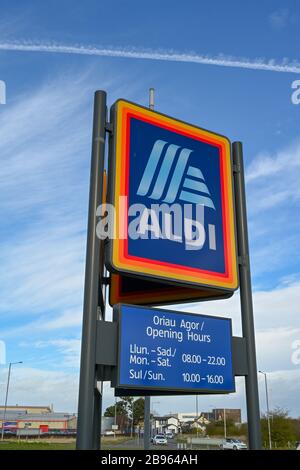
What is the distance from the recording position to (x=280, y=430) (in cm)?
5788

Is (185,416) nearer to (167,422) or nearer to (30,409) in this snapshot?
(167,422)

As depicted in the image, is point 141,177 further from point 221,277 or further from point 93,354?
point 93,354

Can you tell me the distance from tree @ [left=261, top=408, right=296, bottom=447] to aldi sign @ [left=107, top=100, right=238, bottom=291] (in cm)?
5570

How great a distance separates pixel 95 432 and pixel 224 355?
2.47 m

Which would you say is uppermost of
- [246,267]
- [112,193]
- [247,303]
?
[112,193]

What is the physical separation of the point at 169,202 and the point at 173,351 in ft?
6.64

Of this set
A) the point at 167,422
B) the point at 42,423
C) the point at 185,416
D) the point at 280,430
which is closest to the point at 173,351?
the point at 280,430

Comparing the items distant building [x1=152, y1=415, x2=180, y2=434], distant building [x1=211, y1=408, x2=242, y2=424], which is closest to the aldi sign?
distant building [x1=211, y1=408, x2=242, y2=424]

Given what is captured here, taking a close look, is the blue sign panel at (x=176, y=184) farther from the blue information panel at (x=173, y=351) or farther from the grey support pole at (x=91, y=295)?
the blue information panel at (x=173, y=351)
